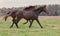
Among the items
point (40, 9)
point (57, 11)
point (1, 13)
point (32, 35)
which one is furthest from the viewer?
point (57, 11)

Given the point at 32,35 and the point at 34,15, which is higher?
the point at 32,35

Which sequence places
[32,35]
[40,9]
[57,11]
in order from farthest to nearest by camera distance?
[57,11] < [40,9] < [32,35]

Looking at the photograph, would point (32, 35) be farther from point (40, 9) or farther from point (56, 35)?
point (40, 9)

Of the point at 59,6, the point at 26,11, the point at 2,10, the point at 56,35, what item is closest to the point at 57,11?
the point at 59,6

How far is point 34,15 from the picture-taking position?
17453 millimetres

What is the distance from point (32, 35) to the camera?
1219 centimetres

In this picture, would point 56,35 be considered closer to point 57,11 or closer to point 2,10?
point 2,10

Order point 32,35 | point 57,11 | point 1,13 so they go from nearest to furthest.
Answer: point 32,35 < point 1,13 < point 57,11

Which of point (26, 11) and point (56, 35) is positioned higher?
point (56, 35)

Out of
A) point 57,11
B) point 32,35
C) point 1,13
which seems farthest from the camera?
point 57,11

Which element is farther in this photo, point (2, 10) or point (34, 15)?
point (2, 10)

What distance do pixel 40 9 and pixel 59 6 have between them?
84.8ft

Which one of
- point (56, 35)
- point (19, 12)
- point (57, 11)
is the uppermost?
point (56, 35)

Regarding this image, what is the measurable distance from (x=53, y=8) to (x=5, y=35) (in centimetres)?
2946
